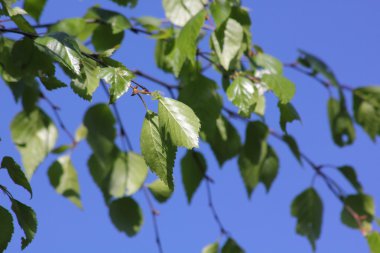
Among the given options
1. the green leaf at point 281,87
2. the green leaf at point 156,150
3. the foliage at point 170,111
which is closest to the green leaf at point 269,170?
the foliage at point 170,111

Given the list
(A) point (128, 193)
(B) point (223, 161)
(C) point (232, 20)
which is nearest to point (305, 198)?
(B) point (223, 161)

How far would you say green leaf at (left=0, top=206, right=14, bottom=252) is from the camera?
0.63m

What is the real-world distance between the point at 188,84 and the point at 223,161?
0.20 meters

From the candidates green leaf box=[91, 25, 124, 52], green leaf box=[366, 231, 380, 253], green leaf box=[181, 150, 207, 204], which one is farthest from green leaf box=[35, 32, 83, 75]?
green leaf box=[366, 231, 380, 253]

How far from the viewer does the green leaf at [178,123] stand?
25.2 inches

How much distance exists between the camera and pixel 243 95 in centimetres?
89

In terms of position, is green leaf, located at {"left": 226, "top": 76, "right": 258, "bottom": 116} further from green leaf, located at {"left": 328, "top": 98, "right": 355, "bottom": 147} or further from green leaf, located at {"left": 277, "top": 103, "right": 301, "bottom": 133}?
green leaf, located at {"left": 328, "top": 98, "right": 355, "bottom": 147}

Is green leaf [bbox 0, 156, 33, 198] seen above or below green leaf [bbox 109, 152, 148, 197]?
below

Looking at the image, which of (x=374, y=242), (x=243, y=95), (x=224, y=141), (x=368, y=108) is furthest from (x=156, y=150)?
(x=368, y=108)

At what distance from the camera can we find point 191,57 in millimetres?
901

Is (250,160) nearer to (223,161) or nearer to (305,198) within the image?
(223,161)

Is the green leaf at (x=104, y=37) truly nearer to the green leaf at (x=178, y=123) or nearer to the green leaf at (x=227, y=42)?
the green leaf at (x=227, y=42)

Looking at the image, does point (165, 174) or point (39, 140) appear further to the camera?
point (39, 140)

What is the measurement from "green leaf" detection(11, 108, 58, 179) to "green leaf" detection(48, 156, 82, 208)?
0.11 meters
